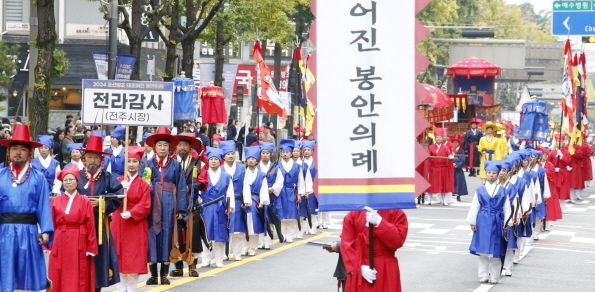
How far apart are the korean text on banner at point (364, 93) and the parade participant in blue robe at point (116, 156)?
35.6 feet

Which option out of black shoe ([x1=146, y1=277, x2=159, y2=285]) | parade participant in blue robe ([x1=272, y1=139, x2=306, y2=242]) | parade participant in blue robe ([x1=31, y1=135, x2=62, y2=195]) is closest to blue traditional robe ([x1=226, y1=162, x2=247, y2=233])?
parade participant in blue robe ([x1=272, y1=139, x2=306, y2=242])

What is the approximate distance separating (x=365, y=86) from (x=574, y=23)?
33.4 m

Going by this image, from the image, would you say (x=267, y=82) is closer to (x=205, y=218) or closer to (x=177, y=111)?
(x=177, y=111)

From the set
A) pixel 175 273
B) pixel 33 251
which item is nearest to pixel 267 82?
pixel 175 273

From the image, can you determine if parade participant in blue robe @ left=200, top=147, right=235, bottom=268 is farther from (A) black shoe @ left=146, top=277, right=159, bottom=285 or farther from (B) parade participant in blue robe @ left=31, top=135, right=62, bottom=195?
(B) parade participant in blue robe @ left=31, top=135, right=62, bottom=195

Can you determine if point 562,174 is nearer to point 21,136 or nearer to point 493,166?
point 493,166

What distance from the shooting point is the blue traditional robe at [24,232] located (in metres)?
11.2

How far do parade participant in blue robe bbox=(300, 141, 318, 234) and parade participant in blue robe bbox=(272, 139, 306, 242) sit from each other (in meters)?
0.21

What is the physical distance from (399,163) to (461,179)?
24120 mm

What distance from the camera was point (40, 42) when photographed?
66.5ft

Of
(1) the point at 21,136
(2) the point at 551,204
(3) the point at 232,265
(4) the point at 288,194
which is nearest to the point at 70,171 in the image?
(1) the point at 21,136

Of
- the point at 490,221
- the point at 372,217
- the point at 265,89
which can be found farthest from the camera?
the point at 265,89

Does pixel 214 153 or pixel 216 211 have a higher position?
pixel 214 153

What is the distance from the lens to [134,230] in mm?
13445
